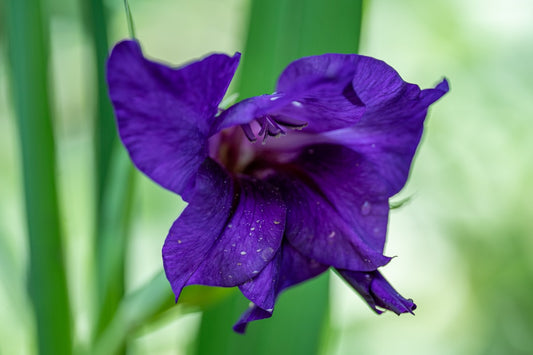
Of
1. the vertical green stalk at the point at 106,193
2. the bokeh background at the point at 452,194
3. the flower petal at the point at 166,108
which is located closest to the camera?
the flower petal at the point at 166,108

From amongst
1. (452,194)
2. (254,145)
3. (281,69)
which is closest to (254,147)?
(254,145)

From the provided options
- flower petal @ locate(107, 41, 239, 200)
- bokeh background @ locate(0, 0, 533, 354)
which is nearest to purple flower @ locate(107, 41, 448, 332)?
flower petal @ locate(107, 41, 239, 200)

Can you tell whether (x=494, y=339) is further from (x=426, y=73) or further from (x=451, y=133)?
(x=426, y=73)

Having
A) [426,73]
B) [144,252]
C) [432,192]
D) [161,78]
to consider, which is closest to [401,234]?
[432,192]

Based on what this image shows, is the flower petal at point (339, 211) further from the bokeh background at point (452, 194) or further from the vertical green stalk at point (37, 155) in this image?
the bokeh background at point (452, 194)

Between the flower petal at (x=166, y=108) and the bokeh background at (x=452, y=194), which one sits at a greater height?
the flower petal at (x=166, y=108)

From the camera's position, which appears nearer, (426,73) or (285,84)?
(285,84)

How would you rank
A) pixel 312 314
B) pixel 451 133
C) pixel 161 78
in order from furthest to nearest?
pixel 451 133 → pixel 312 314 → pixel 161 78

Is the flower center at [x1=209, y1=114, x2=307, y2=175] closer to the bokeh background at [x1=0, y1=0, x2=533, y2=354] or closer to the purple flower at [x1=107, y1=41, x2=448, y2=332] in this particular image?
the purple flower at [x1=107, y1=41, x2=448, y2=332]

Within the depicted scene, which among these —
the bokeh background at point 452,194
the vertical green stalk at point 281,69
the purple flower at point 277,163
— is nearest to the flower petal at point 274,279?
the purple flower at point 277,163
